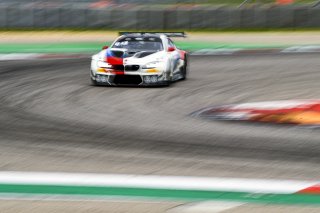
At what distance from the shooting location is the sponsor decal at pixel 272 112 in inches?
461

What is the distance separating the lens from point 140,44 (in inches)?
688

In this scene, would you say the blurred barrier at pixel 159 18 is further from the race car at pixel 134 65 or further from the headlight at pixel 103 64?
the headlight at pixel 103 64

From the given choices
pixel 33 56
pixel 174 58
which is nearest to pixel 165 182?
pixel 174 58

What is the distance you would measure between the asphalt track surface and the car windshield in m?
0.89

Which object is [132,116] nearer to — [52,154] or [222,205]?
[52,154]

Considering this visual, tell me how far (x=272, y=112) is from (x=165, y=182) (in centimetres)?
520

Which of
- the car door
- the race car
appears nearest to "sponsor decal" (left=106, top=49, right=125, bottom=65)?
the race car

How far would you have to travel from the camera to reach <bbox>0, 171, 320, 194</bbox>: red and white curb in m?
7.21

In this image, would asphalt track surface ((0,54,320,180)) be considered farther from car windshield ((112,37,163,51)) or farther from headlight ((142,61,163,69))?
car windshield ((112,37,163,51))

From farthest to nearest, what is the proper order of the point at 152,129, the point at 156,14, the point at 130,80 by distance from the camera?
the point at 156,14
the point at 130,80
the point at 152,129

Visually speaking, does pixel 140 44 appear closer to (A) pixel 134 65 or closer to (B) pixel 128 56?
(B) pixel 128 56

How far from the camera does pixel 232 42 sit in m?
26.5

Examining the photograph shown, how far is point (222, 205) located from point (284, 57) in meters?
16.6

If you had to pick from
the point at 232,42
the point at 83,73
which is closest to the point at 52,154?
the point at 83,73
